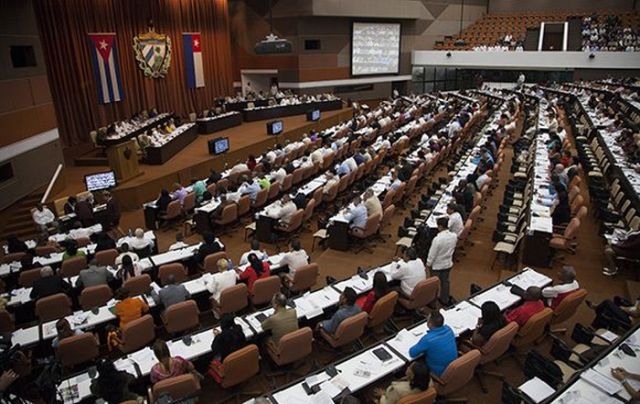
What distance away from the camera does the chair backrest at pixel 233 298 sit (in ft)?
22.5

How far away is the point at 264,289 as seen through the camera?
720 cm

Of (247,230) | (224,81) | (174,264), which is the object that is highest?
(224,81)

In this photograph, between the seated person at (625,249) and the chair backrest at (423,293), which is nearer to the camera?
the chair backrest at (423,293)

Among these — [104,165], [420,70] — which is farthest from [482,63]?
[104,165]

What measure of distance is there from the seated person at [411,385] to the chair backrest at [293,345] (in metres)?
1.29

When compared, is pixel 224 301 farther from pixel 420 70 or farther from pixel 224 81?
pixel 420 70

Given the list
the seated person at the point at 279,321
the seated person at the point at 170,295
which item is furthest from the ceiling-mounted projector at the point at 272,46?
the seated person at the point at 279,321

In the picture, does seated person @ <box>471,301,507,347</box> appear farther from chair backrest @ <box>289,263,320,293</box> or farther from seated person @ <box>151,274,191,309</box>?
seated person @ <box>151,274,191,309</box>

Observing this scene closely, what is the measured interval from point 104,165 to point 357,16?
17830 mm

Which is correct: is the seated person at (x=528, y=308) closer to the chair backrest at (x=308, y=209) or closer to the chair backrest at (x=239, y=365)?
the chair backrest at (x=239, y=365)

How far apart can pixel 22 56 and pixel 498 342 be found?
13945mm

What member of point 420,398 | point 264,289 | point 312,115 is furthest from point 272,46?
point 420,398

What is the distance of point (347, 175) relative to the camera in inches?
497

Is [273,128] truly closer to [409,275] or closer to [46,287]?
[46,287]
